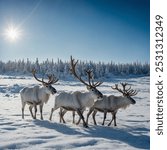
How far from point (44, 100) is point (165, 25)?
828 cm

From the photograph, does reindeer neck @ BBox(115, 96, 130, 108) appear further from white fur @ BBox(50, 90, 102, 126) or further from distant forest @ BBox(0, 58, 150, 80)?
distant forest @ BBox(0, 58, 150, 80)

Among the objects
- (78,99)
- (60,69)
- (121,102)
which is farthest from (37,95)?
(60,69)

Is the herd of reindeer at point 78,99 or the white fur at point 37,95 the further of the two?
the white fur at point 37,95

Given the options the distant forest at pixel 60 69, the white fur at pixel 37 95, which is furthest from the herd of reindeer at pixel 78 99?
the distant forest at pixel 60 69

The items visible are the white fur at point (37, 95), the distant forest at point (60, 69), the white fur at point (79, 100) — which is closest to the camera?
the white fur at point (79, 100)

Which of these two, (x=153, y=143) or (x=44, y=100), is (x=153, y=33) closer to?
(x=153, y=143)

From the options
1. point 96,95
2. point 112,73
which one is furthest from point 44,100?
point 112,73

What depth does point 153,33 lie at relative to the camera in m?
6.20

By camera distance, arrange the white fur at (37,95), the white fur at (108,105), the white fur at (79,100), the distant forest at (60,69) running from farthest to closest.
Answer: the distant forest at (60,69) → the white fur at (37,95) → the white fur at (108,105) → the white fur at (79,100)

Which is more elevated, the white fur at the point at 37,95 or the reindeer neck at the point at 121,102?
the white fur at the point at 37,95

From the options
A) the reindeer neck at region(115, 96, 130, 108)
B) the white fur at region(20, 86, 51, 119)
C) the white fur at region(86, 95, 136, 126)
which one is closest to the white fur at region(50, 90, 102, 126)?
the white fur at region(86, 95, 136, 126)

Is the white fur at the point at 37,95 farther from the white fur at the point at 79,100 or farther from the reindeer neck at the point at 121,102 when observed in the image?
the reindeer neck at the point at 121,102

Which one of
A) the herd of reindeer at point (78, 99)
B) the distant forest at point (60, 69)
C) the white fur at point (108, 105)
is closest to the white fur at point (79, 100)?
the herd of reindeer at point (78, 99)

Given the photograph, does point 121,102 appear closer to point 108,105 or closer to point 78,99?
point 108,105
